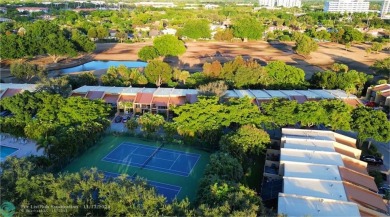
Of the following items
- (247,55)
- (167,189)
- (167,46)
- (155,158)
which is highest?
(167,46)

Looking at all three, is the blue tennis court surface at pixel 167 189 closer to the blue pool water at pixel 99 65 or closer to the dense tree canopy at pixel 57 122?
the dense tree canopy at pixel 57 122

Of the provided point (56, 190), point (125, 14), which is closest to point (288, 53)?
point (56, 190)

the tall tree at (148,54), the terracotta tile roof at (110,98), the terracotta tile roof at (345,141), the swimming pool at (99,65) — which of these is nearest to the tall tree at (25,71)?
the swimming pool at (99,65)

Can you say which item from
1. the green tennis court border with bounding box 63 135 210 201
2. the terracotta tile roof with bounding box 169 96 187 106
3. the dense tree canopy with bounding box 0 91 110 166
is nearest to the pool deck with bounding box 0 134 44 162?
the dense tree canopy with bounding box 0 91 110 166

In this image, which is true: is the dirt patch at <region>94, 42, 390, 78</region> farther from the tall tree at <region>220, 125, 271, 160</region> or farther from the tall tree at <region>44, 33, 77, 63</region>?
the tall tree at <region>220, 125, 271, 160</region>

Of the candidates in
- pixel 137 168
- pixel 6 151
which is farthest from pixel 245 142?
pixel 6 151

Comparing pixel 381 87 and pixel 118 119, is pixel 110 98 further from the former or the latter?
pixel 381 87
